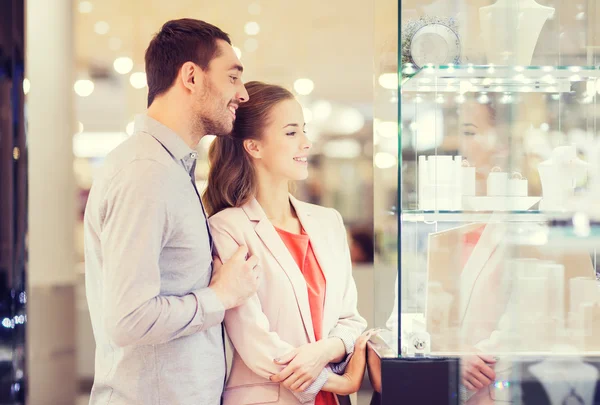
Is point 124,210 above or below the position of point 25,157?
below

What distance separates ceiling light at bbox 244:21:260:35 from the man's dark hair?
253 cm

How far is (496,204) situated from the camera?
1.79m

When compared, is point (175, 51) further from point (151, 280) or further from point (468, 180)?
point (468, 180)

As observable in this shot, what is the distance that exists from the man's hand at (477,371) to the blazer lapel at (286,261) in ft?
1.55

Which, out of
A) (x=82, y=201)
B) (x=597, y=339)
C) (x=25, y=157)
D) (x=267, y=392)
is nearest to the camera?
(x=597, y=339)

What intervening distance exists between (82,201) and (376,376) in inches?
117

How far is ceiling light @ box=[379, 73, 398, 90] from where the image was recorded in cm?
171

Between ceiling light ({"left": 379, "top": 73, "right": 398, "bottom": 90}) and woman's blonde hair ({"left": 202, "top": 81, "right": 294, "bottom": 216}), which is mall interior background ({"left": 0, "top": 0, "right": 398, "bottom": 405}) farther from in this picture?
ceiling light ({"left": 379, "top": 73, "right": 398, "bottom": 90})


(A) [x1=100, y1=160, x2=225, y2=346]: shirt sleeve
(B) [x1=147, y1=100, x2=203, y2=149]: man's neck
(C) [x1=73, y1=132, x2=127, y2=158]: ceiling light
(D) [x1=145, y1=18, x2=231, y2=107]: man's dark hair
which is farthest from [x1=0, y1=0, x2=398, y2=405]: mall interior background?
(A) [x1=100, y1=160, x2=225, y2=346]: shirt sleeve

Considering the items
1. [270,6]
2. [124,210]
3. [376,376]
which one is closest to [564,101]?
[376,376]

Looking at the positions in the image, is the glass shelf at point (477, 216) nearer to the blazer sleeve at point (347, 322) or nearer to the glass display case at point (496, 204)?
the glass display case at point (496, 204)

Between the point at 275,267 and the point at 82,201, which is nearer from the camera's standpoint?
the point at 275,267

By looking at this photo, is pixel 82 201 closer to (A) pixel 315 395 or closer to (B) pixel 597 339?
(A) pixel 315 395

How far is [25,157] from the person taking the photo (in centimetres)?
265
